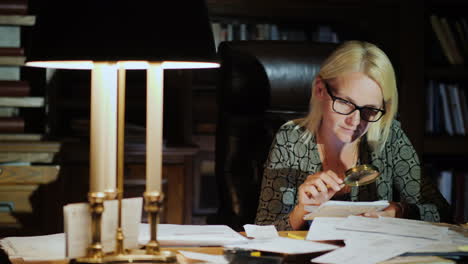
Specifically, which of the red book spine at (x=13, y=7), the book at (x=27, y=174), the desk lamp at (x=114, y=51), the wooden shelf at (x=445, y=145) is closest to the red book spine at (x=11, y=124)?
the book at (x=27, y=174)

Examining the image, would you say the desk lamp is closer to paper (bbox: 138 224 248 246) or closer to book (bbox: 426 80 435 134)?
paper (bbox: 138 224 248 246)

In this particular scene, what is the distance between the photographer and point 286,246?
1.25m

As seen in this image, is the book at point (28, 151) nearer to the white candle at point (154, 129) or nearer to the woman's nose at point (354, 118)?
the woman's nose at point (354, 118)

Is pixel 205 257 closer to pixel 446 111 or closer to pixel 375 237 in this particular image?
pixel 375 237

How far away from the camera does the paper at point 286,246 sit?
1213mm

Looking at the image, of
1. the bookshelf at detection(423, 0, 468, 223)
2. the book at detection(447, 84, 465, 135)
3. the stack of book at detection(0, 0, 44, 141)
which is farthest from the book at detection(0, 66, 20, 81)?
the book at detection(447, 84, 465, 135)

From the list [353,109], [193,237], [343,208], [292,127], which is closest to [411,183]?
[353,109]

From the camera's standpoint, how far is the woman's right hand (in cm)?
162

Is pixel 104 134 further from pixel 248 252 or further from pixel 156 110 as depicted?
pixel 248 252

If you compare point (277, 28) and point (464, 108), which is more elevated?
point (277, 28)

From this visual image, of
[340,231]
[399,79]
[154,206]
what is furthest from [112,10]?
[399,79]

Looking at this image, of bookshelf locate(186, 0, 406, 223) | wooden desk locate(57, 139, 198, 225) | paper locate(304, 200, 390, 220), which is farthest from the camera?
bookshelf locate(186, 0, 406, 223)

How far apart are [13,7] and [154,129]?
1.48 meters

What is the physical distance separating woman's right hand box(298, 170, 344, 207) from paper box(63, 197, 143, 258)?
2.07 ft
